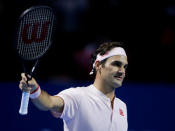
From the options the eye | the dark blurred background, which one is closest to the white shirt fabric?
the eye

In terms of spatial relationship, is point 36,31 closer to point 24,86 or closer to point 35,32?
point 35,32

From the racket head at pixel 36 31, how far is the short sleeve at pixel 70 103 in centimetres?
47

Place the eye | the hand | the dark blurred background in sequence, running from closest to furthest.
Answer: the hand → the eye → the dark blurred background

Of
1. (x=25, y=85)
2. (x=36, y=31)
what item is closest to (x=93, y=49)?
(x=36, y=31)

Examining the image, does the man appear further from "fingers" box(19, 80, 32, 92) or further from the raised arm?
"fingers" box(19, 80, 32, 92)

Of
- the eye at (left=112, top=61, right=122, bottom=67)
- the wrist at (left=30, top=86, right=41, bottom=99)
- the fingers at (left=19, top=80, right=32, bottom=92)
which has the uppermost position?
the eye at (left=112, top=61, right=122, bottom=67)

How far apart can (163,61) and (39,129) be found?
2.51 metres

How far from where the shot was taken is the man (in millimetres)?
4242

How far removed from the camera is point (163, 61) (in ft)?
24.6

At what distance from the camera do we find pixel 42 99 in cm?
390

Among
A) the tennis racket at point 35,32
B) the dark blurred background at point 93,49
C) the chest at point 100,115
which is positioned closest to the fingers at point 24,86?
the tennis racket at point 35,32

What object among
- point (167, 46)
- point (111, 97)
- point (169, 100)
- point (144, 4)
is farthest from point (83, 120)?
point (144, 4)

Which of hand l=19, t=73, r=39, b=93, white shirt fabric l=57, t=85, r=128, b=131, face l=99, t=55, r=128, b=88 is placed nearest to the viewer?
hand l=19, t=73, r=39, b=93

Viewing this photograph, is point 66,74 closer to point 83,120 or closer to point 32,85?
point 83,120
